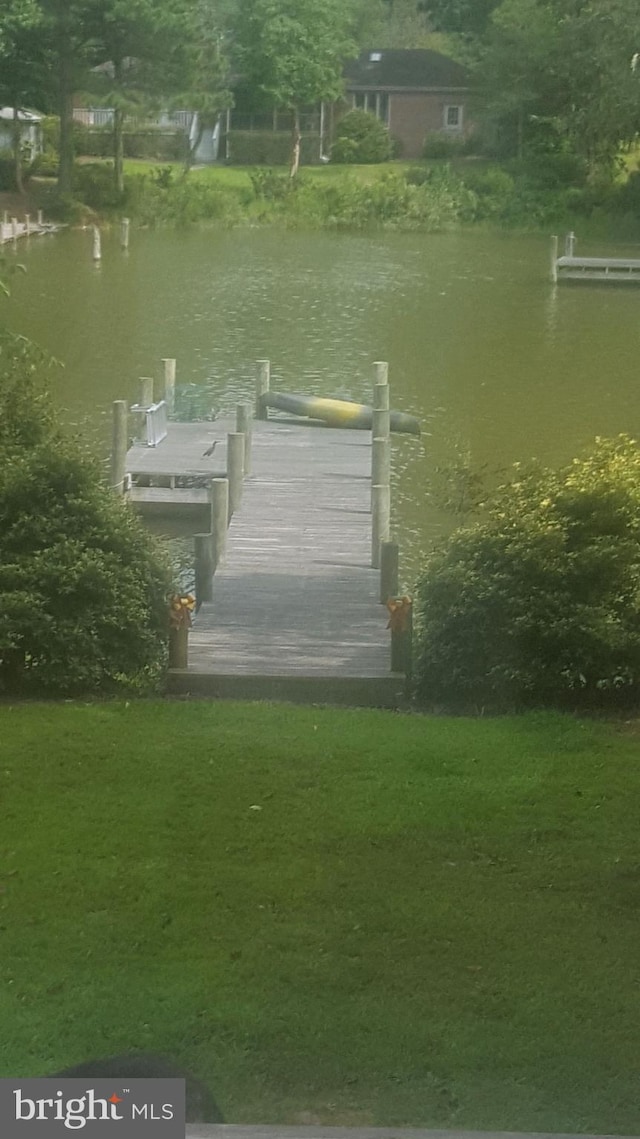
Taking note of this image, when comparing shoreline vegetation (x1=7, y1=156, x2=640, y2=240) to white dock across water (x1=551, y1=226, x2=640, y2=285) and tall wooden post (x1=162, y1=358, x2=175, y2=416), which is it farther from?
tall wooden post (x1=162, y1=358, x2=175, y2=416)

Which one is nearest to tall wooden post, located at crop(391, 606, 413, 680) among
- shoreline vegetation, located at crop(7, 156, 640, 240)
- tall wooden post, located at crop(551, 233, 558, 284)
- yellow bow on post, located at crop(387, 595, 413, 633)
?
yellow bow on post, located at crop(387, 595, 413, 633)

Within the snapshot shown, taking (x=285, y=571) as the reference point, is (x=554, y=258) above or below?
above

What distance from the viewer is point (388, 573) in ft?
15.9

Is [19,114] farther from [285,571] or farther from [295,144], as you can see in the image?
[285,571]

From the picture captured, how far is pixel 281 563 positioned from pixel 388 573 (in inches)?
16.4

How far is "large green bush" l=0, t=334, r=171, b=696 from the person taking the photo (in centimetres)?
454

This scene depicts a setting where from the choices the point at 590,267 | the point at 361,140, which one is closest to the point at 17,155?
the point at 361,140

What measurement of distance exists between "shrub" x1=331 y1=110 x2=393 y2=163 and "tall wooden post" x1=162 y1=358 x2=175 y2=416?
34.3 inches

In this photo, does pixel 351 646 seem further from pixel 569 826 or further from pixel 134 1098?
pixel 134 1098

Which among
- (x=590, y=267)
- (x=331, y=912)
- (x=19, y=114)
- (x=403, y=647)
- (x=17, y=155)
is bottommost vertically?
(x=331, y=912)

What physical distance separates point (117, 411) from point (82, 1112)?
103 inches

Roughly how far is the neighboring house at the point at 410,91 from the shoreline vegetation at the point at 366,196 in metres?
0.11

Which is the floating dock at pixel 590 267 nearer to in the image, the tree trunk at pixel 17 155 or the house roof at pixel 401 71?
the house roof at pixel 401 71

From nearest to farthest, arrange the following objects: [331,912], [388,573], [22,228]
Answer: [331,912]
[22,228]
[388,573]
